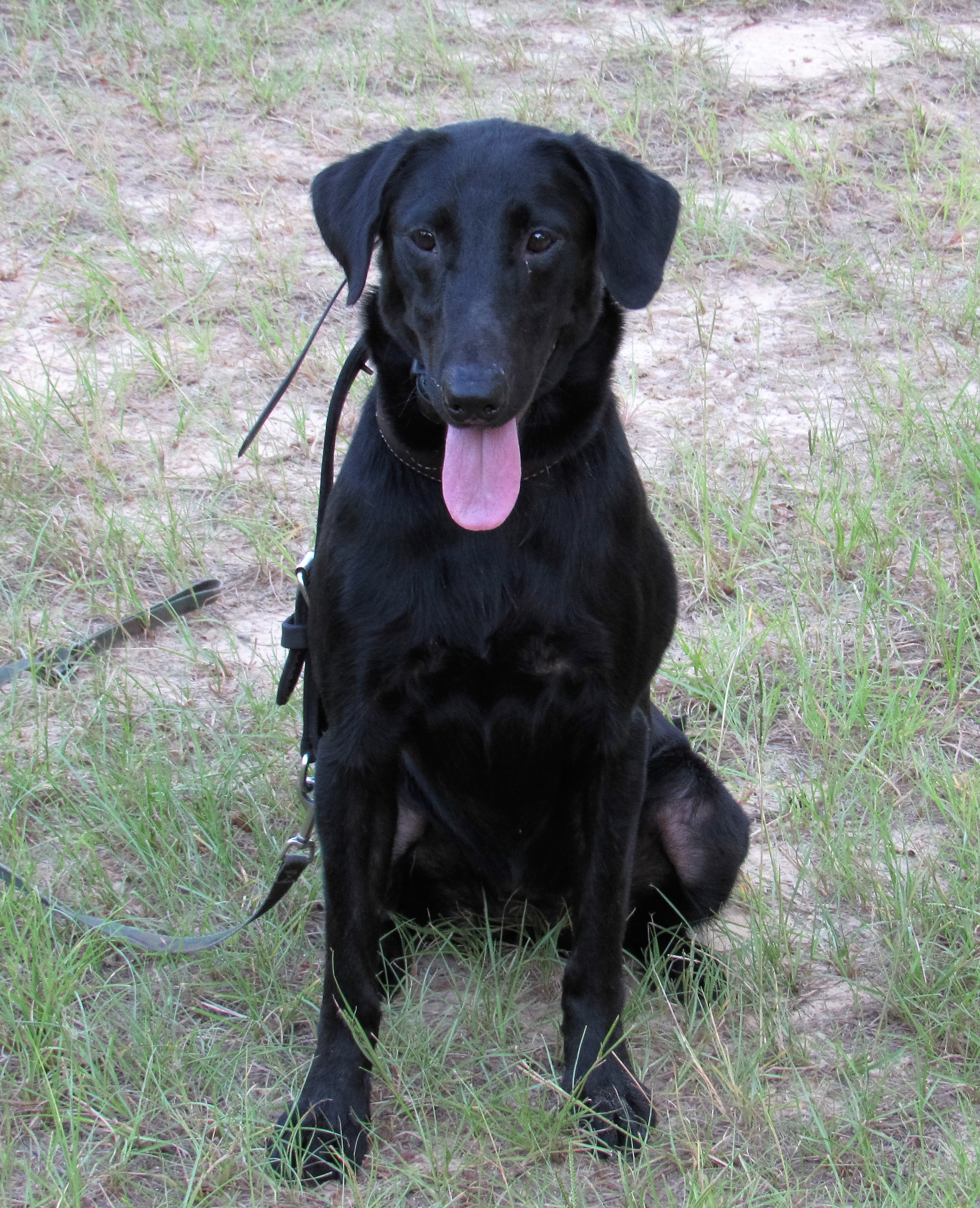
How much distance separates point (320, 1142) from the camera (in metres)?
2.05

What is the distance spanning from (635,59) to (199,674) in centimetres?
377

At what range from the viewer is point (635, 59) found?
5.75 meters

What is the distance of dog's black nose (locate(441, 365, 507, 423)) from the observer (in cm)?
181

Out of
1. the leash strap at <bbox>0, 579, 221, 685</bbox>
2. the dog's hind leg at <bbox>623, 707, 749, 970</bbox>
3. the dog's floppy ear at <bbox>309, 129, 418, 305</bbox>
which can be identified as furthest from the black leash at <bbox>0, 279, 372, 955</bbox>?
the leash strap at <bbox>0, 579, 221, 685</bbox>

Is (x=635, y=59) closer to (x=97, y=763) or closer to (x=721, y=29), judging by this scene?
(x=721, y=29)

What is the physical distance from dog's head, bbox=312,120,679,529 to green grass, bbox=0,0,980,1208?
3.26 feet

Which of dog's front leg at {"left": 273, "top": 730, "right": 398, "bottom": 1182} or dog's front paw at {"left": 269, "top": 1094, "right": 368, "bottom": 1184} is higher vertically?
dog's front leg at {"left": 273, "top": 730, "right": 398, "bottom": 1182}

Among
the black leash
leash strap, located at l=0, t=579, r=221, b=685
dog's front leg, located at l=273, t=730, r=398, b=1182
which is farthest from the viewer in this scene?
leash strap, located at l=0, t=579, r=221, b=685

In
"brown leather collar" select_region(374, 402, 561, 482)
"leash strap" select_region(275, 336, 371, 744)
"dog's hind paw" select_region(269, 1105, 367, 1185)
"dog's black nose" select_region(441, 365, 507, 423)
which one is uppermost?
"dog's black nose" select_region(441, 365, 507, 423)

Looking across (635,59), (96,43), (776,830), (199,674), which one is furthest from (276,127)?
(776,830)

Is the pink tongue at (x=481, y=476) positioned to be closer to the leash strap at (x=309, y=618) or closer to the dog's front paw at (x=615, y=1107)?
the leash strap at (x=309, y=618)

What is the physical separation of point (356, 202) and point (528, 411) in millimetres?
418

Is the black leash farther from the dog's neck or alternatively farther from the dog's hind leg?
the dog's hind leg

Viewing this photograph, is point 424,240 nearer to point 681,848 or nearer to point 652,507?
point 681,848
